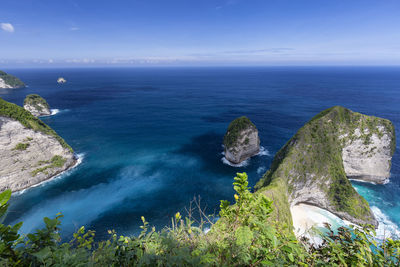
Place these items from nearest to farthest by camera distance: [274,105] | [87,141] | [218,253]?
[218,253], [87,141], [274,105]

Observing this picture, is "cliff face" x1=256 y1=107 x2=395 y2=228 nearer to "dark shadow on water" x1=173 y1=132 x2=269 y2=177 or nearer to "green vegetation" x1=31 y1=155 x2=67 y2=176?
"dark shadow on water" x1=173 y1=132 x2=269 y2=177

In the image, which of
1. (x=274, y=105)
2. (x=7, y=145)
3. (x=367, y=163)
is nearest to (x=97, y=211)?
(x=7, y=145)

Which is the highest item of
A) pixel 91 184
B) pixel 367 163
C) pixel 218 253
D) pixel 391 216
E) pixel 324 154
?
pixel 218 253

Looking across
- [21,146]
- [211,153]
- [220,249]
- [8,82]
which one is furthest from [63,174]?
[8,82]

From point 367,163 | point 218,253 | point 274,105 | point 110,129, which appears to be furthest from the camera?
point 274,105

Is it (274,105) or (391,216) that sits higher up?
(274,105)

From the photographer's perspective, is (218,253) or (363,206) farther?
(363,206)

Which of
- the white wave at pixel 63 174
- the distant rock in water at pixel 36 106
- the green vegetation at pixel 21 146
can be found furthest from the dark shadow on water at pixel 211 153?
the distant rock in water at pixel 36 106

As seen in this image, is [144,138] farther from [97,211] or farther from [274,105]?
[274,105]
